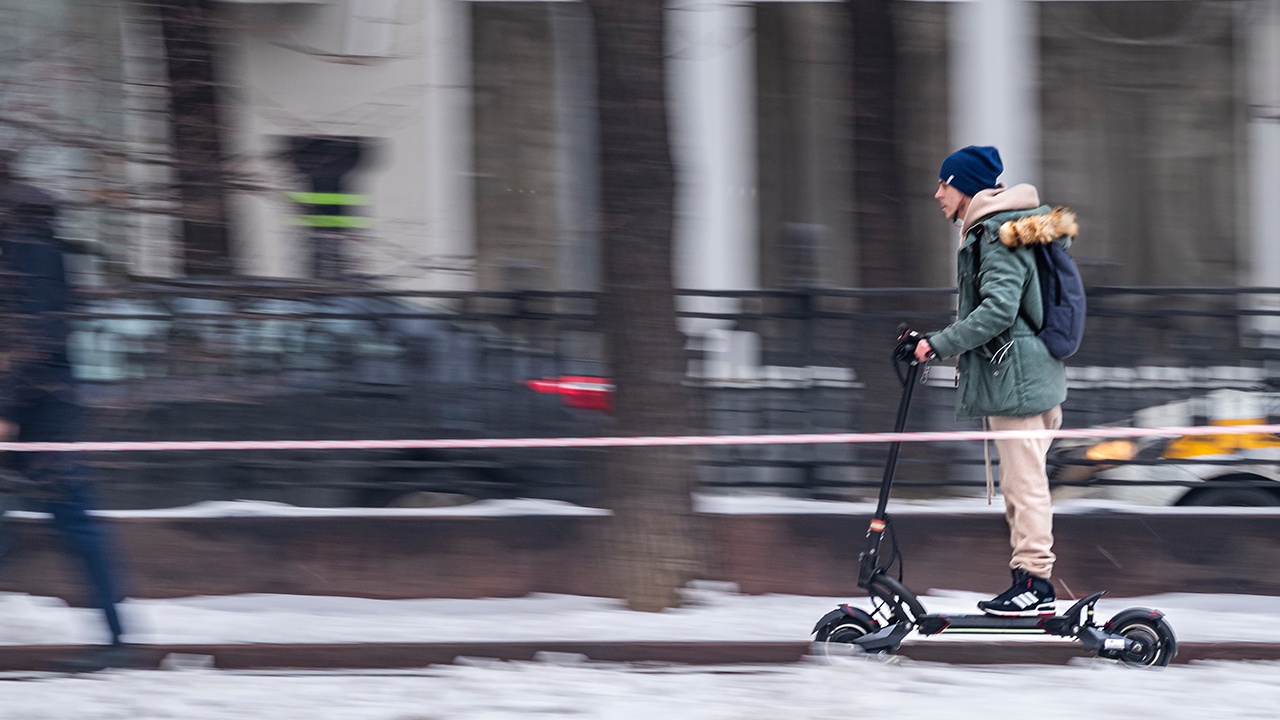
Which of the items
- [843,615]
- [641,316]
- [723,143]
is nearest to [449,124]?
[723,143]

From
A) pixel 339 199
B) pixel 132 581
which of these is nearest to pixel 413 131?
pixel 339 199

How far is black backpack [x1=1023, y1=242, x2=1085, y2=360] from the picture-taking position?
505 cm

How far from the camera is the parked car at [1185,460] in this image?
6.61 meters

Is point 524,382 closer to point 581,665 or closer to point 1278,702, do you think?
point 581,665

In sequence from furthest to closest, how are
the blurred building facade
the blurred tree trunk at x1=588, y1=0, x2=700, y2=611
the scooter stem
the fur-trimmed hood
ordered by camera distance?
the blurred building facade, the blurred tree trunk at x1=588, y1=0, x2=700, y2=611, the scooter stem, the fur-trimmed hood

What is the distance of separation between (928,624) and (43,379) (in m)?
3.43

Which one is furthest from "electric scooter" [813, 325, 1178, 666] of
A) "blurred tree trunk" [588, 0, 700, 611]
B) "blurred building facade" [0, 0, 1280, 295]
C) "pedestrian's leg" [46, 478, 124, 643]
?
"blurred building facade" [0, 0, 1280, 295]

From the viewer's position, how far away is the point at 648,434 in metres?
5.83

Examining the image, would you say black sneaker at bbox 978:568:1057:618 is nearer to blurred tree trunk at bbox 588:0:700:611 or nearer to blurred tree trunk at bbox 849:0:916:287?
blurred tree trunk at bbox 588:0:700:611

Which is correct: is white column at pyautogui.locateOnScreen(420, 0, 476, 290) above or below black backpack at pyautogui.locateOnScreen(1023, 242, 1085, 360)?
above

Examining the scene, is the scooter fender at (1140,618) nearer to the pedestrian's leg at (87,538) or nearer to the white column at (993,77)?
the pedestrian's leg at (87,538)

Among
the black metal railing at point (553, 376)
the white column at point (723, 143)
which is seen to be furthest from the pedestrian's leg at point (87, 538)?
the white column at point (723, 143)

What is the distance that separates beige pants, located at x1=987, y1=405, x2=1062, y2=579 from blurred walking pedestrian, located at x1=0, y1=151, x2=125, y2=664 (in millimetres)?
3426

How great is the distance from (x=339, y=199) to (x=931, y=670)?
4735mm
